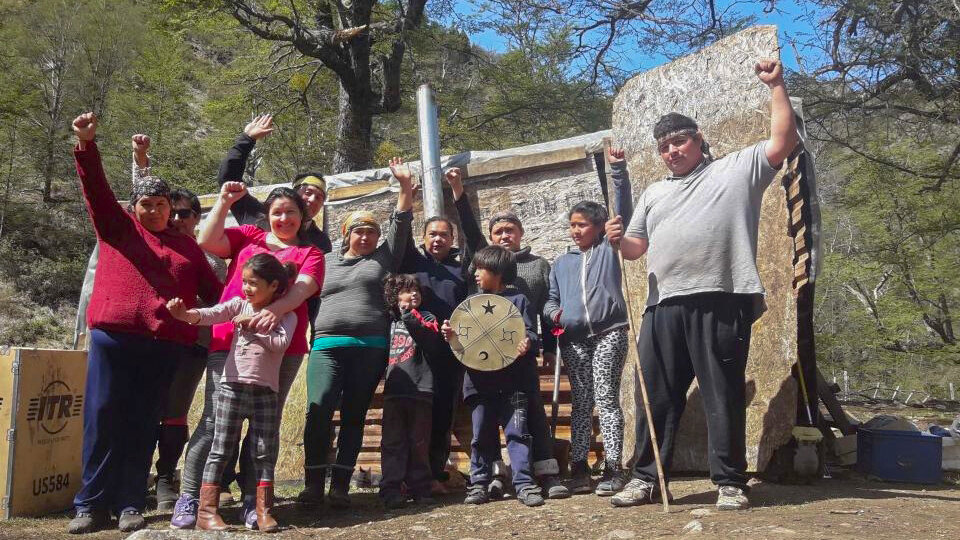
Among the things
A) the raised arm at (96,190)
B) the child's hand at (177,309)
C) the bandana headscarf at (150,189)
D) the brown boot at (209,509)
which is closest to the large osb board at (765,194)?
the brown boot at (209,509)

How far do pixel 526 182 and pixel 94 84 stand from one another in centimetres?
2499

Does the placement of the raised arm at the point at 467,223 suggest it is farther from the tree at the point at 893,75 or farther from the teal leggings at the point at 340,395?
the tree at the point at 893,75

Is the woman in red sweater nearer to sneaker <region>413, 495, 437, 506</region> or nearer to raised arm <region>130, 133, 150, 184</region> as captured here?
raised arm <region>130, 133, 150, 184</region>

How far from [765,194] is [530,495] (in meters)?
2.38

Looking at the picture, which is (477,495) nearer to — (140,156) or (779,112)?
(779,112)

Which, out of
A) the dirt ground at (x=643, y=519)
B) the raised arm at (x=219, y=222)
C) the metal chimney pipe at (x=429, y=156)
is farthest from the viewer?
the metal chimney pipe at (x=429, y=156)

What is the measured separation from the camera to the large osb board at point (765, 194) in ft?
15.1

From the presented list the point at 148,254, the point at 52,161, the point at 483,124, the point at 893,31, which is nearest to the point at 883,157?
the point at 893,31

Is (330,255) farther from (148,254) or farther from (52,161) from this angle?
(52,161)

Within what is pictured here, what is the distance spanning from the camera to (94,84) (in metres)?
26.5

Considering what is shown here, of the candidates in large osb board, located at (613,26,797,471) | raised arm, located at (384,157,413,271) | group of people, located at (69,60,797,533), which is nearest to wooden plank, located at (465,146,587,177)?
large osb board, located at (613,26,797,471)

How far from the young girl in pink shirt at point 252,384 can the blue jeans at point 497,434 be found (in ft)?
3.60

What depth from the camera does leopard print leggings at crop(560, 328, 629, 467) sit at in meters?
4.20

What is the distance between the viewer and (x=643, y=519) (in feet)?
11.3
